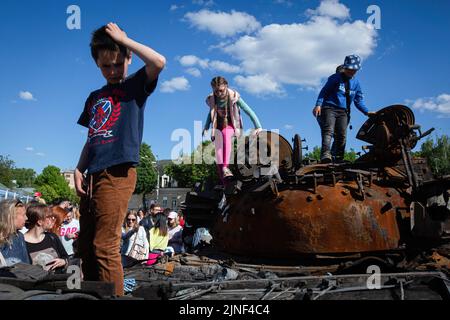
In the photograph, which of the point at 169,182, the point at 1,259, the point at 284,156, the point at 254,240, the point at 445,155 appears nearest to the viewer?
the point at 1,259

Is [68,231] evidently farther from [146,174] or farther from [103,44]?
[146,174]

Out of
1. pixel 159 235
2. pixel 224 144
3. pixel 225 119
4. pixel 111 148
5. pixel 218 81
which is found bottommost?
pixel 159 235

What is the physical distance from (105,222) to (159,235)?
6711 millimetres

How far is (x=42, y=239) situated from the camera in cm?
506

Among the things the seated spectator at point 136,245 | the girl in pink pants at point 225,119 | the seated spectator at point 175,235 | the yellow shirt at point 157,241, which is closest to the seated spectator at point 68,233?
the seated spectator at point 136,245

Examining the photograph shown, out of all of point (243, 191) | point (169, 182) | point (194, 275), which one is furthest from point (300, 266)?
point (169, 182)

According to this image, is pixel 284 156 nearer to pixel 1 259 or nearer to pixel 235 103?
pixel 235 103

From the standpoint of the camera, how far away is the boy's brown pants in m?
2.92

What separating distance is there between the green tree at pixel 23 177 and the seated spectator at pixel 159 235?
95.1 m

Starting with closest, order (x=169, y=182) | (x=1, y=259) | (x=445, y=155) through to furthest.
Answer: (x=1, y=259), (x=445, y=155), (x=169, y=182)

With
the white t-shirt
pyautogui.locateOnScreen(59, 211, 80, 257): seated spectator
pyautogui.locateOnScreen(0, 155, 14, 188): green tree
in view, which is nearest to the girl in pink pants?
pyautogui.locateOnScreen(59, 211, 80, 257): seated spectator

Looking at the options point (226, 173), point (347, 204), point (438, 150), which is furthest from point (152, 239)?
point (438, 150)
